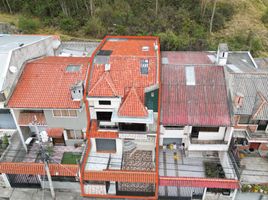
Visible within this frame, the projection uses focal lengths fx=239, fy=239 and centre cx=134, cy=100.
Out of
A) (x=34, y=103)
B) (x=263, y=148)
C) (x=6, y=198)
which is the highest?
(x=34, y=103)

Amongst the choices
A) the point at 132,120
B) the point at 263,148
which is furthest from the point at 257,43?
the point at 132,120

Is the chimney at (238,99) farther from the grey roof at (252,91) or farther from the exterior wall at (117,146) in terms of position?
the exterior wall at (117,146)

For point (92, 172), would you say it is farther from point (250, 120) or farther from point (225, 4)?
point (225, 4)

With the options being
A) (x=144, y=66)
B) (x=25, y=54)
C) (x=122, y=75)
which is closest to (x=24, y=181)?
(x=25, y=54)

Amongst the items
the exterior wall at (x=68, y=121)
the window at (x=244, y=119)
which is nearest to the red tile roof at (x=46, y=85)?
the exterior wall at (x=68, y=121)

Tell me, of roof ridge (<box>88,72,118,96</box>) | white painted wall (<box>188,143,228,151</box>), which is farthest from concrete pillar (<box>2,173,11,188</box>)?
white painted wall (<box>188,143,228,151</box>)

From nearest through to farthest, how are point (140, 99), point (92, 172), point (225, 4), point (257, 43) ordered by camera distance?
point (92, 172), point (140, 99), point (257, 43), point (225, 4)
